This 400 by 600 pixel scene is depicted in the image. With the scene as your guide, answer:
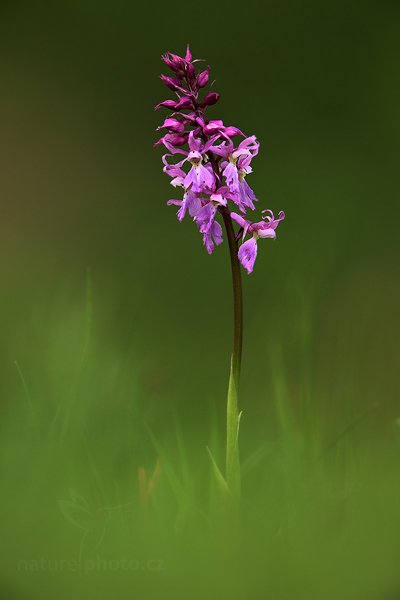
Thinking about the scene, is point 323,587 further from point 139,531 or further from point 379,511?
point 139,531

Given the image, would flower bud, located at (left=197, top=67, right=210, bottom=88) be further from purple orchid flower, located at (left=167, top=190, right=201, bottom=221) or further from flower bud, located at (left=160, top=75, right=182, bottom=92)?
purple orchid flower, located at (left=167, top=190, right=201, bottom=221)

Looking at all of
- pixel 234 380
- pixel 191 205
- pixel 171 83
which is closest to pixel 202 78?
pixel 171 83

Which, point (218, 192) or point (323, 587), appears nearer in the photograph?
point (323, 587)

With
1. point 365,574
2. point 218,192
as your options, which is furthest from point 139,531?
point 218,192

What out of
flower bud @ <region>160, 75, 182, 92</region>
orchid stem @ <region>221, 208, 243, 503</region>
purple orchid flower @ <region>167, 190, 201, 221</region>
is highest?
flower bud @ <region>160, 75, 182, 92</region>

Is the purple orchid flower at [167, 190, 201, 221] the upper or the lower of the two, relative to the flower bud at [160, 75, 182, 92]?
lower
